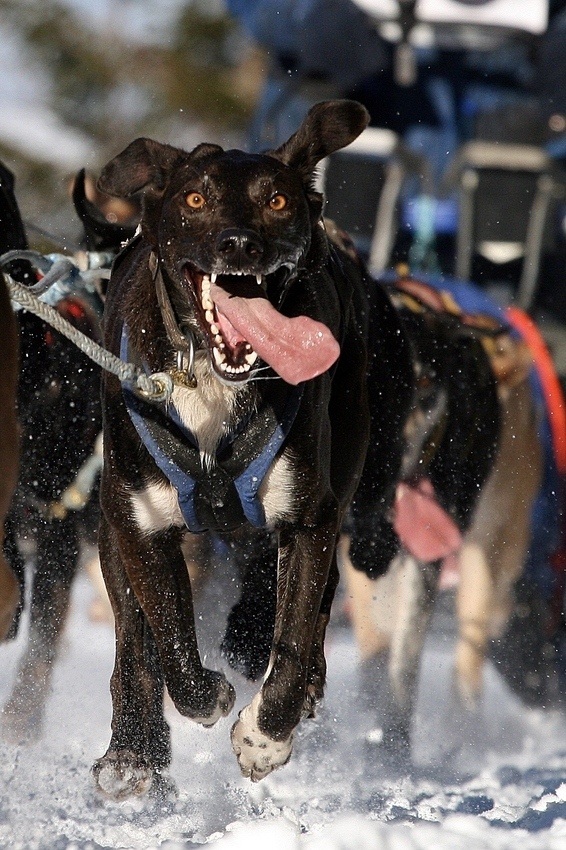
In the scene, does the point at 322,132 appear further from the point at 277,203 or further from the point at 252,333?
the point at 252,333

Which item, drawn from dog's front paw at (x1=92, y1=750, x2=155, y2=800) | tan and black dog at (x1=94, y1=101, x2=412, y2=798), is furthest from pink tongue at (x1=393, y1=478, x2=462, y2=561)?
dog's front paw at (x1=92, y1=750, x2=155, y2=800)

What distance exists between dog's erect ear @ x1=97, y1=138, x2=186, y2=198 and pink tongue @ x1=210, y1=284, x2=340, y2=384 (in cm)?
36

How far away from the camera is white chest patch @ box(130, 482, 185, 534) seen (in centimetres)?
310

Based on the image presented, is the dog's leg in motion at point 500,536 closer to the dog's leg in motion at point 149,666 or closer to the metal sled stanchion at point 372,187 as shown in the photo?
the metal sled stanchion at point 372,187

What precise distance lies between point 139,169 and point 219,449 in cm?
61

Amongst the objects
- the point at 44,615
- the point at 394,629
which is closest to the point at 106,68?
the point at 394,629

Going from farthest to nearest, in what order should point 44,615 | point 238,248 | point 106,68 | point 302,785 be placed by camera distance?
point 106,68, point 44,615, point 302,785, point 238,248

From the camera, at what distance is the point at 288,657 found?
10.2 feet

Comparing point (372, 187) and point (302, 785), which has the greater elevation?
point (372, 187)

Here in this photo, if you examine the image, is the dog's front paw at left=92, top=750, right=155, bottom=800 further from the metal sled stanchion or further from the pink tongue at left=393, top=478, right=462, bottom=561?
the metal sled stanchion

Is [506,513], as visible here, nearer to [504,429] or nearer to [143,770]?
[504,429]

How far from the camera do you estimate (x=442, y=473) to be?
4.94 metres

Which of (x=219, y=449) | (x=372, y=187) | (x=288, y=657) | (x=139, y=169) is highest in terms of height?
(x=139, y=169)

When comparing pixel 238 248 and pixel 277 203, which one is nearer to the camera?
pixel 238 248
